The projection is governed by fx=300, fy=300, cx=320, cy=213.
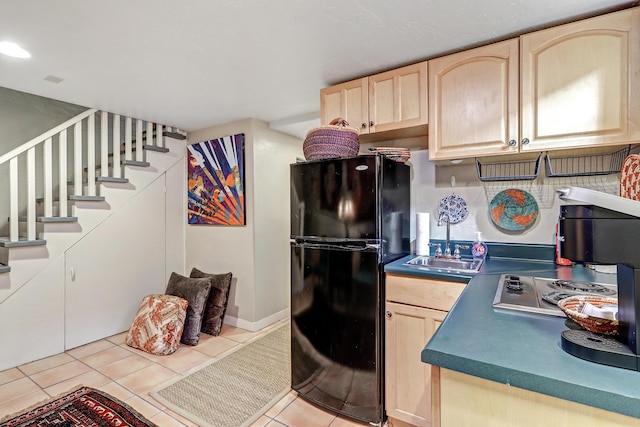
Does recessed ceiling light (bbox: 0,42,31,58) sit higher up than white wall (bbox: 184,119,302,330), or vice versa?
recessed ceiling light (bbox: 0,42,31,58)

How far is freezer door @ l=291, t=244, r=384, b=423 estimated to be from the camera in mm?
1729

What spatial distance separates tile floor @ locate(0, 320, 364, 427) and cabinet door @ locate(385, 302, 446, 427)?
32 cm

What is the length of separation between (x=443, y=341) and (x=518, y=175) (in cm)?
158

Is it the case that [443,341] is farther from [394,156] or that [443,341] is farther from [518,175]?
[518,175]

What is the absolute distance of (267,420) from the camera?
6.01 feet

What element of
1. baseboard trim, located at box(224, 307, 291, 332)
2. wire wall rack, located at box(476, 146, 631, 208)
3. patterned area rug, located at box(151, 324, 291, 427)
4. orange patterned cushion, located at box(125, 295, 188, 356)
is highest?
wire wall rack, located at box(476, 146, 631, 208)

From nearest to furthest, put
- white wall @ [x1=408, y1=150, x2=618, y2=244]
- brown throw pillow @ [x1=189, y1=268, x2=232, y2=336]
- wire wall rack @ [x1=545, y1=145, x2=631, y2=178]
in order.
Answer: wire wall rack @ [x1=545, y1=145, x2=631, y2=178]
white wall @ [x1=408, y1=150, x2=618, y2=244]
brown throw pillow @ [x1=189, y1=268, x2=232, y2=336]

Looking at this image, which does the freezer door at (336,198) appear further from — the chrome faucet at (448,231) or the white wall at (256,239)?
the white wall at (256,239)

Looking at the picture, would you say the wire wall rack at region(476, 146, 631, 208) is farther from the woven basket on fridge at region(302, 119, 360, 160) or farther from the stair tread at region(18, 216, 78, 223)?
the stair tread at region(18, 216, 78, 223)

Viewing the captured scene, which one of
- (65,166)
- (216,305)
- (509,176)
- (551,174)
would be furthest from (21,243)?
(551,174)

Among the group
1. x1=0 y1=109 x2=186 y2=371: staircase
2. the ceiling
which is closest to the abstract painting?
x1=0 y1=109 x2=186 y2=371: staircase

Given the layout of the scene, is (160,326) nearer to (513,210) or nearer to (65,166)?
(65,166)

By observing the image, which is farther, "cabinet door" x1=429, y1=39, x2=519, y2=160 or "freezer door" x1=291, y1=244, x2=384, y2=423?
"freezer door" x1=291, y1=244, x2=384, y2=423

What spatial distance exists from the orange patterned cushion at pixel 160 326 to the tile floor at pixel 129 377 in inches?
2.7
